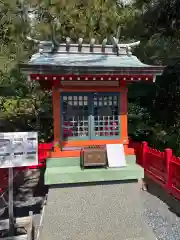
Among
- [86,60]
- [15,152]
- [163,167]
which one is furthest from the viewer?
[163,167]

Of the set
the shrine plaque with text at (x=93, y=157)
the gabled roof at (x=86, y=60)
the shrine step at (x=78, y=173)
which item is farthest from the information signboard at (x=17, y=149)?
the gabled roof at (x=86, y=60)

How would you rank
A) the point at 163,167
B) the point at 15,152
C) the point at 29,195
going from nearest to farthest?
the point at 15,152
the point at 163,167
the point at 29,195

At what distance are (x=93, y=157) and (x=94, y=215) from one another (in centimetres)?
116

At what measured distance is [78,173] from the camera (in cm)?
518

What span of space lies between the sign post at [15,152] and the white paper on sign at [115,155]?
156 cm

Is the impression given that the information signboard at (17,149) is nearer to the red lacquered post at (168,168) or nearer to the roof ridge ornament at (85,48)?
the roof ridge ornament at (85,48)

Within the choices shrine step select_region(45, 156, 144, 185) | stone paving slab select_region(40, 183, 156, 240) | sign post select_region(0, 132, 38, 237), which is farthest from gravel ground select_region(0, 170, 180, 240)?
sign post select_region(0, 132, 38, 237)

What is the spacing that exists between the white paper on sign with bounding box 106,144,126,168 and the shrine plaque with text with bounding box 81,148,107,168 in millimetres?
114

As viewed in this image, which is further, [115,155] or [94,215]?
[115,155]

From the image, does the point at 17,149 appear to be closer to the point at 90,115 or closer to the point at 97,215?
the point at 90,115

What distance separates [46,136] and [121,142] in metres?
7.52

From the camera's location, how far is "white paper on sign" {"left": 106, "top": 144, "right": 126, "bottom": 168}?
548 centimetres

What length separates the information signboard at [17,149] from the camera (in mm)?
4943

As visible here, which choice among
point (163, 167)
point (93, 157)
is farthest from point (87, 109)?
point (163, 167)
